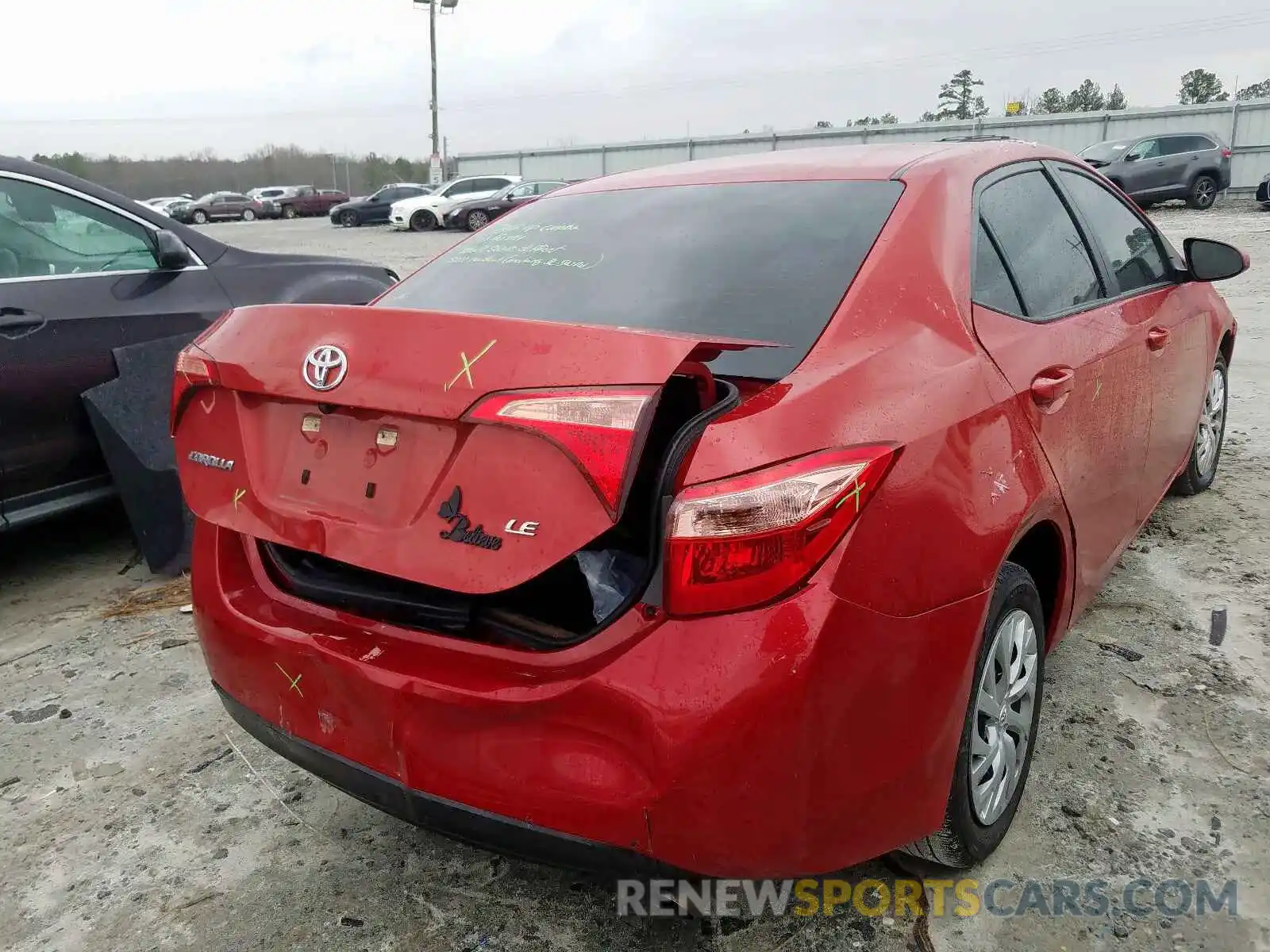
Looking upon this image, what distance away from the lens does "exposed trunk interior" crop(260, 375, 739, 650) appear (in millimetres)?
1648

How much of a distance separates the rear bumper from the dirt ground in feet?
0.99

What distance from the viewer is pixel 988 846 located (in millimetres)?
2152

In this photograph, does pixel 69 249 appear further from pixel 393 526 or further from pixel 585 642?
pixel 585 642

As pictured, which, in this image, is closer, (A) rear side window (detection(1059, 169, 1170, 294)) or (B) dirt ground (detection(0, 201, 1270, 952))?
(B) dirt ground (detection(0, 201, 1270, 952))

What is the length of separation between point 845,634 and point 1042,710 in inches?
62.0

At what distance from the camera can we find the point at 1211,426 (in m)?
4.51

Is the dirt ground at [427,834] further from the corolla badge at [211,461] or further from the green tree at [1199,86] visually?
the green tree at [1199,86]

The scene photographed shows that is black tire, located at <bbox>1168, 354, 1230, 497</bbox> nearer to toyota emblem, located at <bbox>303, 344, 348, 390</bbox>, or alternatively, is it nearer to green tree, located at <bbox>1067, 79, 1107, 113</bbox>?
toyota emblem, located at <bbox>303, 344, 348, 390</bbox>

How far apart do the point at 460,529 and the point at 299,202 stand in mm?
51415

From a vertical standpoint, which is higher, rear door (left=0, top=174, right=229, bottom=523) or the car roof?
the car roof

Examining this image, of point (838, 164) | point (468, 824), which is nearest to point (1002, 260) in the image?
point (838, 164)

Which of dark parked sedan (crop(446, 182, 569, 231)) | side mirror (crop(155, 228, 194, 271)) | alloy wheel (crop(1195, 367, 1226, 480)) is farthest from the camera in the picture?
→ dark parked sedan (crop(446, 182, 569, 231))

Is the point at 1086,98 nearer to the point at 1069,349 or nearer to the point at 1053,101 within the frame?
the point at 1053,101

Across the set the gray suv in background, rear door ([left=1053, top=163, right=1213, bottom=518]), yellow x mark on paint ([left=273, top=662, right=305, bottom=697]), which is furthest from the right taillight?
the gray suv in background
